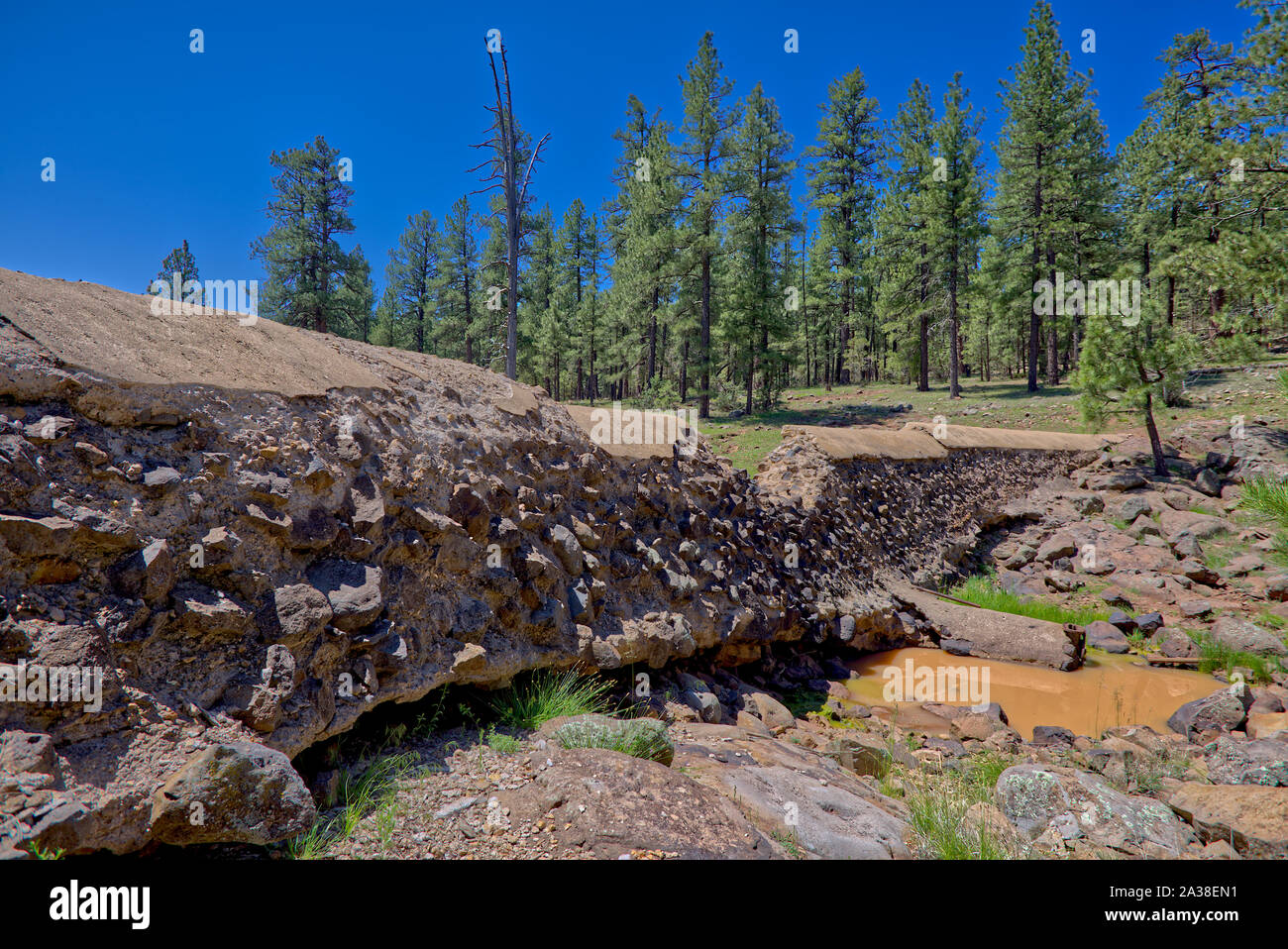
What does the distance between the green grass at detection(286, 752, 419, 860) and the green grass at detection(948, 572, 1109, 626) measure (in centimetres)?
1015

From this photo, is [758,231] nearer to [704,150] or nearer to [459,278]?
[704,150]

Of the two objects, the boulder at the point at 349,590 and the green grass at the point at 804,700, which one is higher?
the boulder at the point at 349,590

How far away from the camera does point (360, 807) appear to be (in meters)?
2.85

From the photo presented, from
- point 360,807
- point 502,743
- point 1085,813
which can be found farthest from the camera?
point 1085,813

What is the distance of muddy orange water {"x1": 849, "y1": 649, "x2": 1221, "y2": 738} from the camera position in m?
6.99

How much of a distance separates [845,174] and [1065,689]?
101ft

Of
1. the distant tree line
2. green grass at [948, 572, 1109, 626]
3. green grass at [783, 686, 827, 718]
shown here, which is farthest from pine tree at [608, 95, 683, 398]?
green grass at [783, 686, 827, 718]

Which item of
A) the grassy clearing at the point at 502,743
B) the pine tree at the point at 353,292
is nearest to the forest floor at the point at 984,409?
the grassy clearing at the point at 502,743

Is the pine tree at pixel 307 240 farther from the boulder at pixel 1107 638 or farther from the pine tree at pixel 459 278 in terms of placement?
the boulder at pixel 1107 638

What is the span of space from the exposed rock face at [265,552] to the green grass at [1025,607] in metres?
6.32

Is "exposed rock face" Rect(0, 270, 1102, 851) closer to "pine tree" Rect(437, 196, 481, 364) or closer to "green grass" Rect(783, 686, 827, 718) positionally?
"green grass" Rect(783, 686, 827, 718)

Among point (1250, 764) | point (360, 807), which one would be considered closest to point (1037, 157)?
point (1250, 764)

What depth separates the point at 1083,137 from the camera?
86.7 ft

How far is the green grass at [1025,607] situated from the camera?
988cm
